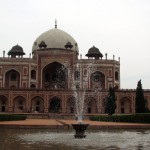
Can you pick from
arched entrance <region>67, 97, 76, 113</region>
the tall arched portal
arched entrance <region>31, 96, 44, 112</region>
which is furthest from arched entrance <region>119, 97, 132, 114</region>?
arched entrance <region>31, 96, 44, 112</region>

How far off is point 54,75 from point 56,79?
71 centimetres

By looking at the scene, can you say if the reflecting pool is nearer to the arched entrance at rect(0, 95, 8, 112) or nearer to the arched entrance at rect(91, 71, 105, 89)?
the arched entrance at rect(0, 95, 8, 112)

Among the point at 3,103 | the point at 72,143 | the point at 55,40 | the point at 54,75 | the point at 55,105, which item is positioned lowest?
the point at 72,143

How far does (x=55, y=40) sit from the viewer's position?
56.0 m

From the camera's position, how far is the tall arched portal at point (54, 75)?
5284cm

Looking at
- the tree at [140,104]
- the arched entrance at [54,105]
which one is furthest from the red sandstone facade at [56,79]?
the tree at [140,104]

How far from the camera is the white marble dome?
55.3 meters

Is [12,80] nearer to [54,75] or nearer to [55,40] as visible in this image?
[54,75]

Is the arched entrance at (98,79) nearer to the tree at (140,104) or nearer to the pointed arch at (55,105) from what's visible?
the pointed arch at (55,105)

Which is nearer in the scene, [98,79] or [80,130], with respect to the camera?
[80,130]

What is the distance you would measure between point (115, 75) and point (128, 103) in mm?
6547

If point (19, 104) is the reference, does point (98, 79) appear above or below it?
above

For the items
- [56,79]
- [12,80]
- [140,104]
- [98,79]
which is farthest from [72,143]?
[56,79]

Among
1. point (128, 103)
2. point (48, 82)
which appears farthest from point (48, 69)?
point (128, 103)
